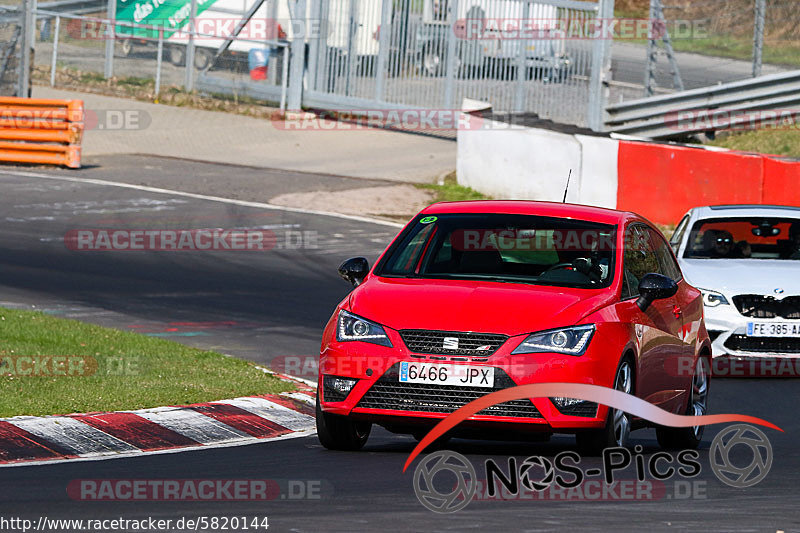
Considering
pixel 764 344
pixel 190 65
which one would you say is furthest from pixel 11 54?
pixel 764 344

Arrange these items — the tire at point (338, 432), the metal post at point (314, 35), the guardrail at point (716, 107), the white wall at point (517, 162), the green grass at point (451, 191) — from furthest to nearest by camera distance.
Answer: the metal post at point (314, 35) < the green grass at point (451, 191) < the guardrail at point (716, 107) < the white wall at point (517, 162) < the tire at point (338, 432)

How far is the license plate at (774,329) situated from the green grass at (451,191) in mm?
12559

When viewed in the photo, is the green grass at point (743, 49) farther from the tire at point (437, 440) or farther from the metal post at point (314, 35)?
the tire at point (437, 440)

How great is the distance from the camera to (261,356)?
1270cm

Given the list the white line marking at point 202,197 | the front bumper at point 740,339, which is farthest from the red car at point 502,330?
the white line marking at point 202,197

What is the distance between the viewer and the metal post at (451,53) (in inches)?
1227

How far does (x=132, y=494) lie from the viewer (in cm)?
696

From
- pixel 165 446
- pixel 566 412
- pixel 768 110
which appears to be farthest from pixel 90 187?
pixel 566 412

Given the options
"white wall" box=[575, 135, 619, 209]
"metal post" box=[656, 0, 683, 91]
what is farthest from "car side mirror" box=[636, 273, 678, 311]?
"metal post" box=[656, 0, 683, 91]

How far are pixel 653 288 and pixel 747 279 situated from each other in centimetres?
467

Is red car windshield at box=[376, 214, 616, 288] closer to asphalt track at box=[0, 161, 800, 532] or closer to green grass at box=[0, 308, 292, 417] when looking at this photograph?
asphalt track at box=[0, 161, 800, 532]

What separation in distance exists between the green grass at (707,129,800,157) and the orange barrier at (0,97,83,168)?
11.6 meters

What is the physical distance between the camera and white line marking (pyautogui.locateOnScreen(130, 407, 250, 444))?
9281mm

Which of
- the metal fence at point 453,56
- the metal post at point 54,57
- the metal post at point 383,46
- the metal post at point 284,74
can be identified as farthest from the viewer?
the metal post at point 54,57
